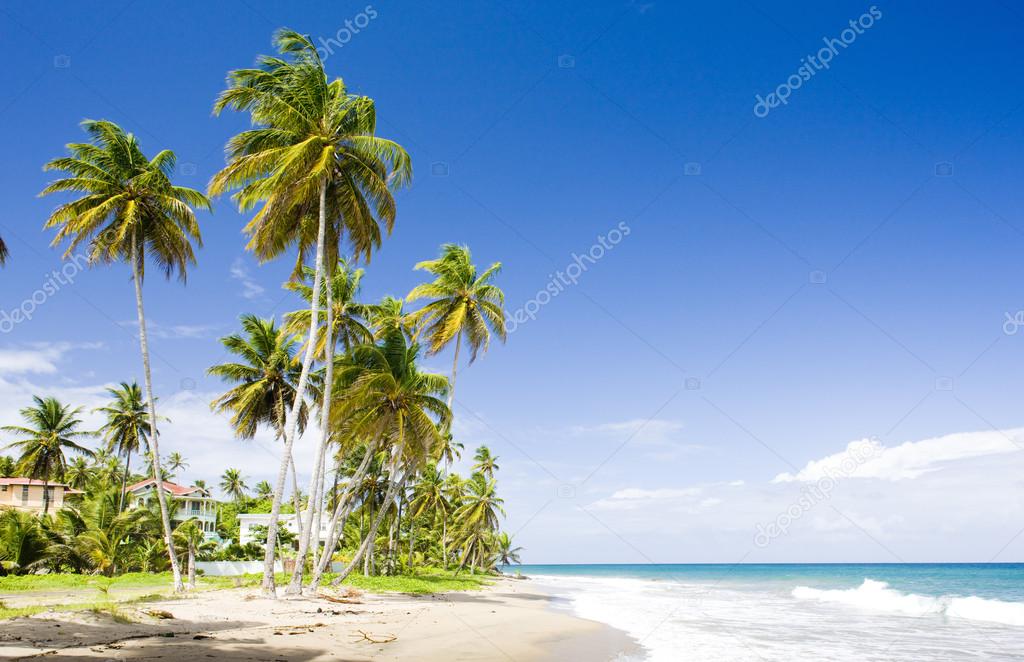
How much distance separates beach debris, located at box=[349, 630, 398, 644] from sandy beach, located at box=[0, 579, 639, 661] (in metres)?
0.02

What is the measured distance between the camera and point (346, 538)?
1912 inches

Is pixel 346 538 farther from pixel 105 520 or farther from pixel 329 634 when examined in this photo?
pixel 329 634

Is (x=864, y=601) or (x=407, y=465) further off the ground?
(x=407, y=465)

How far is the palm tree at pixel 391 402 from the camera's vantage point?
2228cm

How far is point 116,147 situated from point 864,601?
142 feet

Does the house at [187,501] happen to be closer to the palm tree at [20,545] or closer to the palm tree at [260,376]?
the palm tree at [20,545]

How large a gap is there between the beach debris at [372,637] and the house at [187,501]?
47711mm

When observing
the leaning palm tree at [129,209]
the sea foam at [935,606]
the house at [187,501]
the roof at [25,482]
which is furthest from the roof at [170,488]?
the sea foam at [935,606]

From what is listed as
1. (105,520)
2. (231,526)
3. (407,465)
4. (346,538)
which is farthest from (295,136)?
(231,526)

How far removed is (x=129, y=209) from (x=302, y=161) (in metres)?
6.07

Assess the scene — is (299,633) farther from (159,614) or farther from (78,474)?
(78,474)

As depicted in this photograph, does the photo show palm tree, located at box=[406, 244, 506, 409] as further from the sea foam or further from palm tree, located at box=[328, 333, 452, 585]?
the sea foam

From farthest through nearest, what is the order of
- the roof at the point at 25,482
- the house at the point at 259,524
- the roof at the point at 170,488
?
the roof at the point at 170,488
the house at the point at 259,524
the roof at the point at 25,482

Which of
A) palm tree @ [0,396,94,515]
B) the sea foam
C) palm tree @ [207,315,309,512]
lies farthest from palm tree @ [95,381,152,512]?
the sea foam
